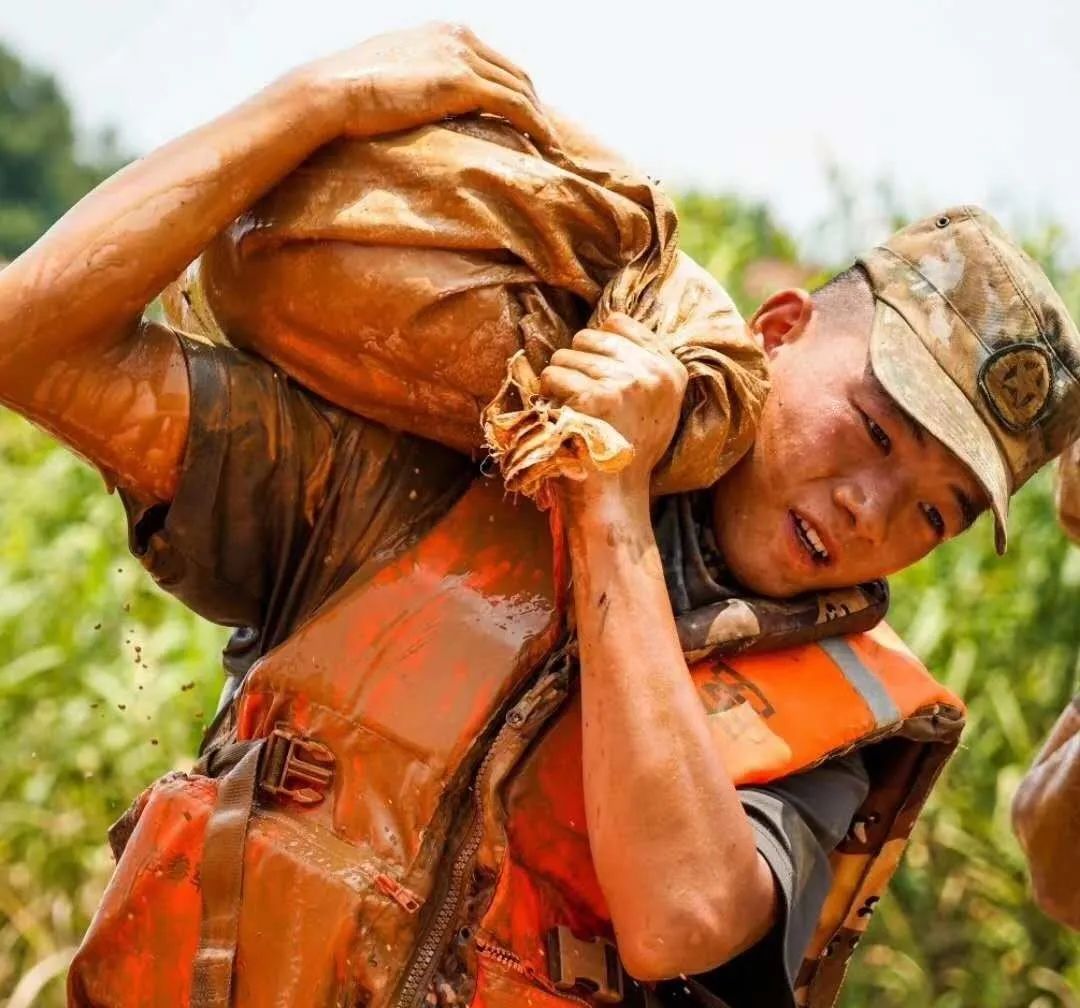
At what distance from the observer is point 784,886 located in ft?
6.89

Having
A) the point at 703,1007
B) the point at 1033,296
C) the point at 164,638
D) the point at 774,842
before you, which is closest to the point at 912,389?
the point at 1033,296

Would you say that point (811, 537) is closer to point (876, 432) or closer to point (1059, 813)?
point (876, 432)

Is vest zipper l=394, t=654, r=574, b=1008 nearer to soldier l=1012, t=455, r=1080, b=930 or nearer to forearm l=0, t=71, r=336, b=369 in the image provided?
forearm l=0, t=71, r=336, b=369

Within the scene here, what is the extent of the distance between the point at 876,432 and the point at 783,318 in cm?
27

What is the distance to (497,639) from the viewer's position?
2152 mm

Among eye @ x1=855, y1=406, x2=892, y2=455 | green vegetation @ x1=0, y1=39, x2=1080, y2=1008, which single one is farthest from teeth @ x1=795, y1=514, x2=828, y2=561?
green vegetation @ x1=0, y1=39, x2=1080, y2=1008

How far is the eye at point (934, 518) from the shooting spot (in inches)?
89.5

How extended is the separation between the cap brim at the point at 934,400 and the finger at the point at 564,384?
18.2 inches

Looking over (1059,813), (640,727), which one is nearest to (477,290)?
(640,727)

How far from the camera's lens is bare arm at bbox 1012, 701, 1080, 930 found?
3.09 meters

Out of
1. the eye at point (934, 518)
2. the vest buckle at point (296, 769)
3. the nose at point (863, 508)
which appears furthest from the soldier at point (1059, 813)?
the vest buckle at point (296, 769)

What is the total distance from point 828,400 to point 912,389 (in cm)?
11

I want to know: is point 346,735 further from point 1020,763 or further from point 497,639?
point 1020,763

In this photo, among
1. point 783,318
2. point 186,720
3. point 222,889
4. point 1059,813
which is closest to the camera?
point 222,889
